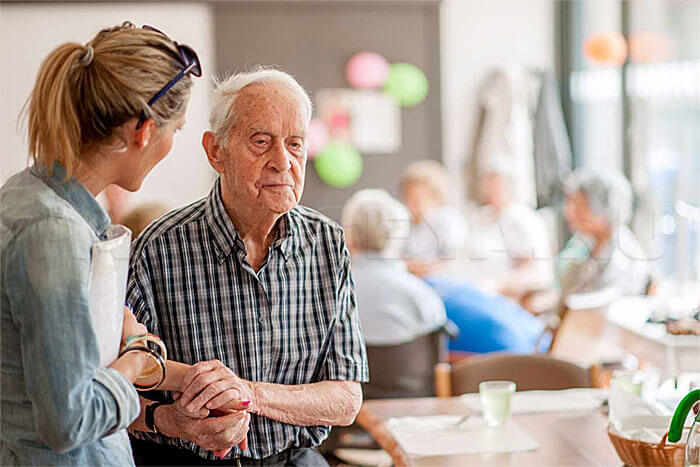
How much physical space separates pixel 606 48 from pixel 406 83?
62.3 inches

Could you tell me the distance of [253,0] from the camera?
6871 millimetres

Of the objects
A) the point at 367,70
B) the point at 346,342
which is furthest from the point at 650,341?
the point at 367,70

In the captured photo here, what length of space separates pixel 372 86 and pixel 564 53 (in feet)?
5.47

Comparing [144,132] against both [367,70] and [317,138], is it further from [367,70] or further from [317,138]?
[367,70]

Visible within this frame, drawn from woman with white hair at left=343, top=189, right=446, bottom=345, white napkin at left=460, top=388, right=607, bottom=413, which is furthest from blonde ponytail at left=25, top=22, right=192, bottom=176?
woman with white hair at left=343, top=189, right=446, bottom=345

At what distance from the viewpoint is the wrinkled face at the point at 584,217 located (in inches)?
184

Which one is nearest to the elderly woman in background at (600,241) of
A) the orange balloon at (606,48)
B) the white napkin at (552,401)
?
the orange balloon at (606,48)

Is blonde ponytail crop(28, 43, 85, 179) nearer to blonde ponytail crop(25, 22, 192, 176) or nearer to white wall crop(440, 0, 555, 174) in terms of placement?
blonde ponytail crop(25, 22, 192, 176)

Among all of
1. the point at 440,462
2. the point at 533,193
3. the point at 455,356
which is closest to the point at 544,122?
the point at 533,193

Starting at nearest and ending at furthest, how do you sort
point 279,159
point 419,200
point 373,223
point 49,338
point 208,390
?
point 49,338 < point 208,390 < point 279,159 < point 373,223 < point 419,200

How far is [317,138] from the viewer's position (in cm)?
698

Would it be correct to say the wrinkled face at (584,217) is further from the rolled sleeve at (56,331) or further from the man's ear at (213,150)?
the rolled sleeve at (56,331)

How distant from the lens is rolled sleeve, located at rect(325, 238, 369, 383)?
1.88 metres

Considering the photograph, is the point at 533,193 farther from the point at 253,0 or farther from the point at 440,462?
the point at 440,462
